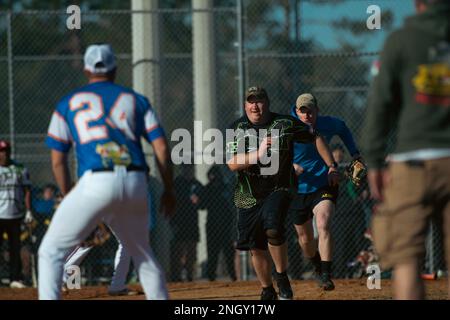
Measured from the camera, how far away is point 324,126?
43.1ft

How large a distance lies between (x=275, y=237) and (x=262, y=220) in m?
0.22

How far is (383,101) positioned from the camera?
6.94m

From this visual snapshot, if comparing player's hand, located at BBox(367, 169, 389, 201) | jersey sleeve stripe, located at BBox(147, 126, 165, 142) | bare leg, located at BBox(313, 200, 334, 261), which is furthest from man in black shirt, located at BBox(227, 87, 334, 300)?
player's hand, located at BBox(367, 169, 389, 201)

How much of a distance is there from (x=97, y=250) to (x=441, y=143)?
11.4 m

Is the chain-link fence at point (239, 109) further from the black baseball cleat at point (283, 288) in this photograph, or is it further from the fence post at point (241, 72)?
the black baseball cleat at point (283, 288)

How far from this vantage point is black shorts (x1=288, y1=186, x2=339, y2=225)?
12922 millimetres

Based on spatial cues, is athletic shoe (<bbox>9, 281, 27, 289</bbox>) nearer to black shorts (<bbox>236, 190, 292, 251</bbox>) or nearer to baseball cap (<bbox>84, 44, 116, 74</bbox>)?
black shorts (<bbox>236, 190, 292, 251</bbox>)

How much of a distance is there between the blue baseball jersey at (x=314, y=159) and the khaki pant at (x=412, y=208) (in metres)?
5.98

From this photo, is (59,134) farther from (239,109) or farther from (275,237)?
(239,109)

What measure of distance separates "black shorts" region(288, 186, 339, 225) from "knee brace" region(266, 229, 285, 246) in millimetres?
1892

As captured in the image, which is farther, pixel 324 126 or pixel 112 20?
pixel 112 20
